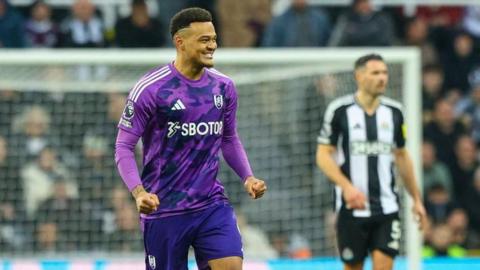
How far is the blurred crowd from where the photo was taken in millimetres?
12633

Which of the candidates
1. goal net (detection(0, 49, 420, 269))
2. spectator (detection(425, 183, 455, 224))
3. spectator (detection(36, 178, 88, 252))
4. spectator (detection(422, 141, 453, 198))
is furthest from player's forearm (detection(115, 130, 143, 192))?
spectator (detection(422, 141, 453, 198))

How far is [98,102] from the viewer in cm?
1268

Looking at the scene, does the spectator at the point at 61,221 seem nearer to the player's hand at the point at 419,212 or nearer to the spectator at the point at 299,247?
the spectator at the point at 299,247

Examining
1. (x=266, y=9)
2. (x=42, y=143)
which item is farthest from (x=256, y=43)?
(x=42, y=143)

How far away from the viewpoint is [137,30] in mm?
14211

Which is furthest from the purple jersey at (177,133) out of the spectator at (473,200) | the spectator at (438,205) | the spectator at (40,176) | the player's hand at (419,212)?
the spectator at (473,200)

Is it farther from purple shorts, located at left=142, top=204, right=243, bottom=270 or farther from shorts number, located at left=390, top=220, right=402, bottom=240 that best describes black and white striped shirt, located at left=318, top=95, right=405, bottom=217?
purple shorts, located at left=142, top=204, right=243, bottom=270

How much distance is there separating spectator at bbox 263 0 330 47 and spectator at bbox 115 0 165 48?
1.12 metres

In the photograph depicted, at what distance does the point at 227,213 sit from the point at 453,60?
810cm

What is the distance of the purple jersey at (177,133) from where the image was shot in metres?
7.95

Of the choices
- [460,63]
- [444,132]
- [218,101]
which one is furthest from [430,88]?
[218,101]

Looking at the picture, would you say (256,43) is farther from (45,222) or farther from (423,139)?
(45,222)

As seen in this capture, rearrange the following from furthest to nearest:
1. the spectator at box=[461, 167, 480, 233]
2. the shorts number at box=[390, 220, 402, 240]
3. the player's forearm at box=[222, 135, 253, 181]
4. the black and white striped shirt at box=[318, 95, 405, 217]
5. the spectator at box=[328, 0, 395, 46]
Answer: the spectator at box=[461, 167, 480, 233] < the spectator at box=[328, 0, 395, 46] < the black and white striped shirt at box=[318, 95, 405, 217] < the shorts number at box=[390, 220, 402, 240] < the player's forearm at box=[222, 135, 253, 181]

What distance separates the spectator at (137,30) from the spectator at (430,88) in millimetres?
2873
